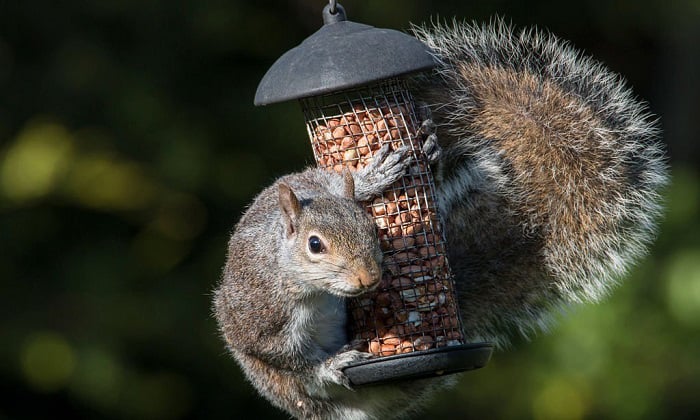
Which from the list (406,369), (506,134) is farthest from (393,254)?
(506,134)

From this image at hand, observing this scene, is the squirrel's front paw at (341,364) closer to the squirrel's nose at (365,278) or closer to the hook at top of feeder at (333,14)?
the squirrel's nose at (365,278)

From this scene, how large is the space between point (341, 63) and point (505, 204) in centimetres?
72

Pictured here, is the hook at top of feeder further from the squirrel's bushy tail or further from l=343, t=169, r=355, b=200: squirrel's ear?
the squirrel's bushy tail

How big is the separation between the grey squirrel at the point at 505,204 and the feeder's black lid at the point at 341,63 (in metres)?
0.28

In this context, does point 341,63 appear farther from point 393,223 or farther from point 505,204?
point 505,204

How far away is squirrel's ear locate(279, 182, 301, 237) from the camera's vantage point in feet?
6.87

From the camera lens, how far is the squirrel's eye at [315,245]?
2.04 metres

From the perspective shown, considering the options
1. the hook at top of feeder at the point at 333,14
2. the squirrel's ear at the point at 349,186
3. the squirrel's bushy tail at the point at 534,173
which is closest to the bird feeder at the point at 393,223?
the hook at top of feeder at the point at 333,14

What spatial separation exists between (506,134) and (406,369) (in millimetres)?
753

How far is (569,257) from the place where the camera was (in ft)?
8.64

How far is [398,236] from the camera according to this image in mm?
2264

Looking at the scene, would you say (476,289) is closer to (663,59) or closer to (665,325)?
(665,325)

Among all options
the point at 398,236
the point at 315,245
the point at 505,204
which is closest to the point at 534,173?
the point at 505,204

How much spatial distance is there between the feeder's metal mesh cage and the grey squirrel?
0.07 meters
